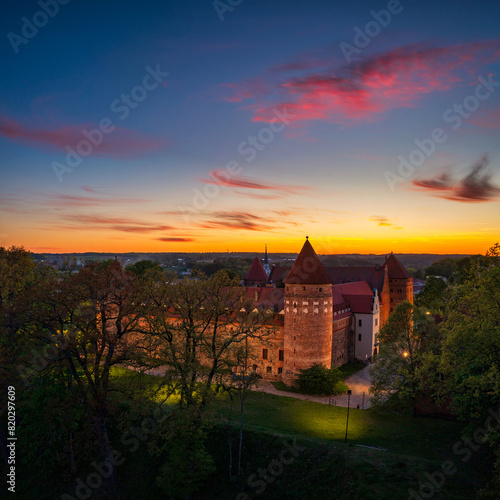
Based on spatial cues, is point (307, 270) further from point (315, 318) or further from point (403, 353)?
point (403, 353)

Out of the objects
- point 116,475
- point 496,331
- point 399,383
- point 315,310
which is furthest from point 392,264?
point 116,475

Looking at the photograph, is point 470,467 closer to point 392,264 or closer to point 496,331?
point 496,331

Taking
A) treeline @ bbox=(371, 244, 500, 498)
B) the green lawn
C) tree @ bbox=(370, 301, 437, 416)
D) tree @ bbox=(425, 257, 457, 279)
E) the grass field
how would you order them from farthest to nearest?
tree @ bbox=(425, 257, 457, 279) → tree @ bbox=(370, 301, 437, 416) → the green lawn → the grass field → treeline @ bbox=(371, 244, 500, 498)

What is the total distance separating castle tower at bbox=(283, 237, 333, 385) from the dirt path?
212cm

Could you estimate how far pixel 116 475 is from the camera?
26.2 m

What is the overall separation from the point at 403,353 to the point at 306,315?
32.3ft

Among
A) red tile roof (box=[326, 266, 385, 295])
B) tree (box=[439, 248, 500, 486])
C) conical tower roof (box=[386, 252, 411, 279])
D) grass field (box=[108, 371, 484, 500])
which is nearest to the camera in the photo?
tree (box=[439, 248, 500, 486])

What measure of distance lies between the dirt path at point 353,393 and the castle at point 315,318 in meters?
2.10

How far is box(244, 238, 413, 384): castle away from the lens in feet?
132

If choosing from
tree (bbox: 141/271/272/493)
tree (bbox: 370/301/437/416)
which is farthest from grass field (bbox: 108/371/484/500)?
tree (bbox: 370/301/437/416)

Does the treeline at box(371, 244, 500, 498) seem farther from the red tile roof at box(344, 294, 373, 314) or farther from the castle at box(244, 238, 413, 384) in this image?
the red tile roof at box(344, 294, 373, 314)

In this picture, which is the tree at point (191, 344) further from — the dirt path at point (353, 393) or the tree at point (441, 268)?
the tree at point (441, 268)

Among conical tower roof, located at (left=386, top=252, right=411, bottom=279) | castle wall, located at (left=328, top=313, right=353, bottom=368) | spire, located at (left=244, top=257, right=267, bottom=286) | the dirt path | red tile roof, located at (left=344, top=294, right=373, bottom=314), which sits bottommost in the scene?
the dirt path

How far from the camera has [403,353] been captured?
33562 mm
